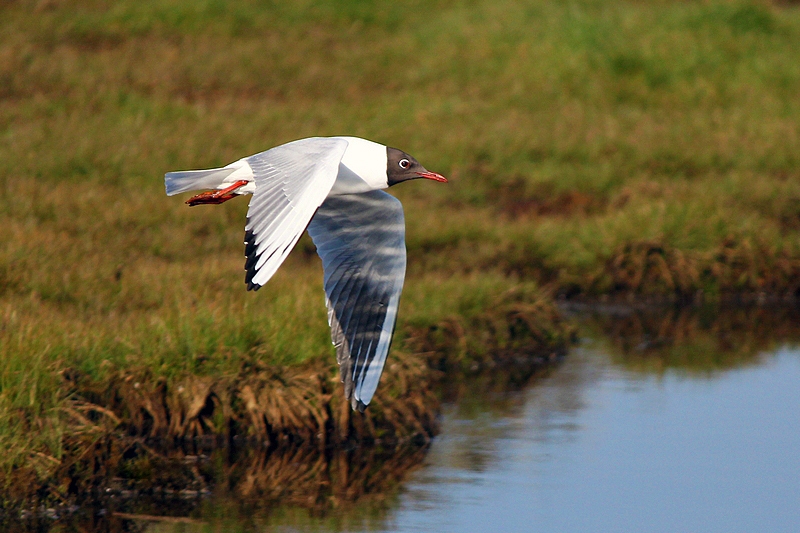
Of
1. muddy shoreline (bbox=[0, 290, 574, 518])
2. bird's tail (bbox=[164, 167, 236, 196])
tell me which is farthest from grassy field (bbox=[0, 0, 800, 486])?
bird's tail (bbox=[164, 167, 236, 196])

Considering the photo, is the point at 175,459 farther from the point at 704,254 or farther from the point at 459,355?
the point at 704,254

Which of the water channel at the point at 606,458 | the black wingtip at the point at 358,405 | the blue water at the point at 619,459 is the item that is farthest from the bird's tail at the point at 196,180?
the blue water at the point at 619,459

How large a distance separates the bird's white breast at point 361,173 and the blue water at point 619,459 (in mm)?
1917

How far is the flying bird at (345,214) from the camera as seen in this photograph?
528cm

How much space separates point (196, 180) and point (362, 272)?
98 cm

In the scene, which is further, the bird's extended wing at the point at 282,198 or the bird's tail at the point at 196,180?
the bird's tail at the point at 196,180

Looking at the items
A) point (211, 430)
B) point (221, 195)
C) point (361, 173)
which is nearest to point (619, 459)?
point (211, 430)

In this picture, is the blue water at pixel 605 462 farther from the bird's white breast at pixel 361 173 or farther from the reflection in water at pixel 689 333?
the bird's white breast at pixel 361 173

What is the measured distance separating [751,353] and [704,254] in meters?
1.25

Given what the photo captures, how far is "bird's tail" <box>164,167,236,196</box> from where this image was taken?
6.11 meters

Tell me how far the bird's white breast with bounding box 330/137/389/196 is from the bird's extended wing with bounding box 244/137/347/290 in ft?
0.42

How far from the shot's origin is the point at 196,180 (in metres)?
6.18

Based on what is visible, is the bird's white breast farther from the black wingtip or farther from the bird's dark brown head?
the black wingtip

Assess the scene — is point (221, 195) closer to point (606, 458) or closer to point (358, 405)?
point (358, 405)
